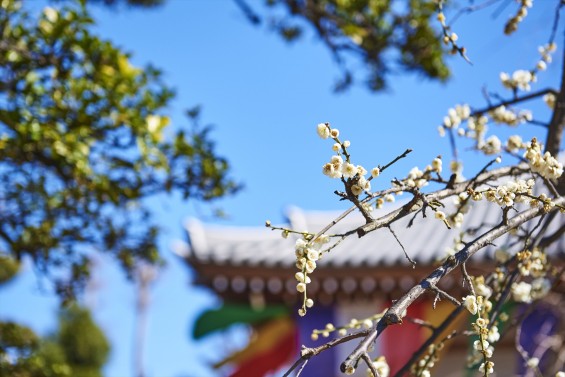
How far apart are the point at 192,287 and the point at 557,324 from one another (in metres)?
3.27

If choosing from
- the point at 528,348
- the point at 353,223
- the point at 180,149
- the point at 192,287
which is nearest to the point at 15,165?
the point at 180,149

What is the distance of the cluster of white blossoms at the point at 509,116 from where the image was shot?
2111 millimetres

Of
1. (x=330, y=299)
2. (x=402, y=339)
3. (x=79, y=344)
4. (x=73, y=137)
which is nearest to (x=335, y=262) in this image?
(x=330, y=299)

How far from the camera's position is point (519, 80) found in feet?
6.79

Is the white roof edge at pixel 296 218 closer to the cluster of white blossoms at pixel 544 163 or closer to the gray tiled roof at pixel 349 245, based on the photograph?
the gray tiled roof at pixel 349 245

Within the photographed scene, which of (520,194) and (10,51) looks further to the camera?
(10,51)

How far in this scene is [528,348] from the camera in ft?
18.0

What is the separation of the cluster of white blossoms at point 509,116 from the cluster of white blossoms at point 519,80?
0.07 m

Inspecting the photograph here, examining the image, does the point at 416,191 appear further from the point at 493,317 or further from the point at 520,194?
the point at 493,317

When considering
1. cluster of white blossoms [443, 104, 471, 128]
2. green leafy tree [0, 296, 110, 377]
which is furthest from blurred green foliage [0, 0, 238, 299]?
green leafy tree [0, 296, 110, 377]

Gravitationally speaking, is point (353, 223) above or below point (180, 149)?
above

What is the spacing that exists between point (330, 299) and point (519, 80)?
14.4 feet

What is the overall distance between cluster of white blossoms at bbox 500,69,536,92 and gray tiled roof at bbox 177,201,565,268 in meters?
3.24

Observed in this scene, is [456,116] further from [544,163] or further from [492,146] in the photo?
[544,163]
